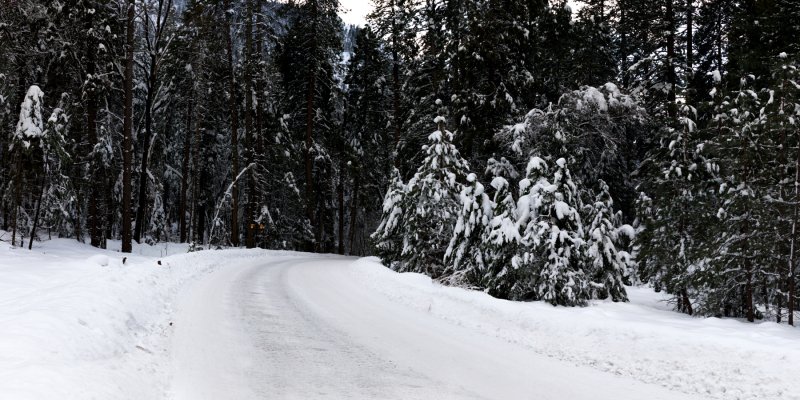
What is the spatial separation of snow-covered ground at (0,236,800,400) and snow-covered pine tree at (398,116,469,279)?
5.91 metres

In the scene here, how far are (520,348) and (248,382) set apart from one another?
13.6ft

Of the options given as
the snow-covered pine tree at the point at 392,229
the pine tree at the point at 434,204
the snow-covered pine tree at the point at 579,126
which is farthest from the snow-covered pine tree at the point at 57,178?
the snow-covered pine tree at the point at 579,126

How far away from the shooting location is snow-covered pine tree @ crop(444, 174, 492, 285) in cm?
1344

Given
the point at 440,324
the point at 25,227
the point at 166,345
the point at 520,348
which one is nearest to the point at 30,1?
the point at 25,227

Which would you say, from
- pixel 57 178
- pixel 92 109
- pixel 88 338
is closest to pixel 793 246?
pixel 88 338

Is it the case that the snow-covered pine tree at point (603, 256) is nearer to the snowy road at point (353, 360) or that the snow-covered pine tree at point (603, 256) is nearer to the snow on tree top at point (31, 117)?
the snowy road at point (353, 360)

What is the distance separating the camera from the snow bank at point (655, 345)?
17.8 ft

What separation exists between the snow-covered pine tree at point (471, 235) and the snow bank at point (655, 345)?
3285 millimetres

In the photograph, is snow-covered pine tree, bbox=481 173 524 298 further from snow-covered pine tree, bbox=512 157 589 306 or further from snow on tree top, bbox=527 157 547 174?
snow on tree top, bbox=527 157 547 174

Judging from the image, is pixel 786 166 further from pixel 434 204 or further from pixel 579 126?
A: pixel 434 204

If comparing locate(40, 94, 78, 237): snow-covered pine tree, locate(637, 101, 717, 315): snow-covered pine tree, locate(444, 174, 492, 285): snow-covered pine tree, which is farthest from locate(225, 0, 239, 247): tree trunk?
locate(637, 101, 717, 315): snow-covered pine tree

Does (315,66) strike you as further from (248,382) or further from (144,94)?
(248,382)

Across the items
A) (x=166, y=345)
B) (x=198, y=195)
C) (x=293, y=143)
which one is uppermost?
(x=293, y=143)

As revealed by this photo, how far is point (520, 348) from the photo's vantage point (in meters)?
7.57
